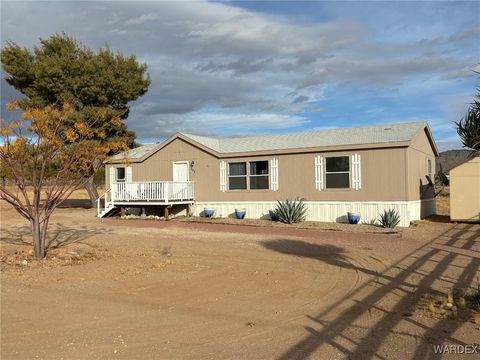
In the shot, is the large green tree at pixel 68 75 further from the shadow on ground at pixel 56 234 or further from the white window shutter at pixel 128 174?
the shadow on ground at pixel 56 234

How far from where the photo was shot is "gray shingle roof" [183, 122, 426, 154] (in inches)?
753

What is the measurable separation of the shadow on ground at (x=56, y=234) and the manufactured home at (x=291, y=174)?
3124 millimetres

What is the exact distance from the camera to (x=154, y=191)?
874 inches

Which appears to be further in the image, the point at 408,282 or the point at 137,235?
the point at 137,235

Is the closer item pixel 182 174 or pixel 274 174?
pixel 274 174

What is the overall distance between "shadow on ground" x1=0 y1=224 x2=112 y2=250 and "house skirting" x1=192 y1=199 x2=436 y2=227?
631 centimetres

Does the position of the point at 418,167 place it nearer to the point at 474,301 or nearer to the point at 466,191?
the point at 466,191

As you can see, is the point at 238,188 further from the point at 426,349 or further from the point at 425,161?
the point at 426,349

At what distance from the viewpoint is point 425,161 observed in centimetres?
2139

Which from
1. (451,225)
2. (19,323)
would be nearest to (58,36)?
(451,225)

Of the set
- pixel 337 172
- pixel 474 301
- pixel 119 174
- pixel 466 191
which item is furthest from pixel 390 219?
pixel 119 174

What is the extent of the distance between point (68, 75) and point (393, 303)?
2585 centimetres

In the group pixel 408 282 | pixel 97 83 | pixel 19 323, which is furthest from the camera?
pixel 97 83

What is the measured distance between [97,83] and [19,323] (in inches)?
956
